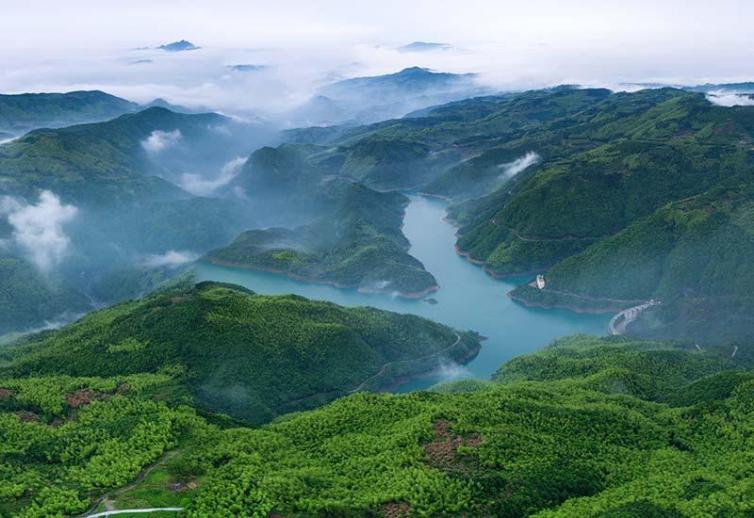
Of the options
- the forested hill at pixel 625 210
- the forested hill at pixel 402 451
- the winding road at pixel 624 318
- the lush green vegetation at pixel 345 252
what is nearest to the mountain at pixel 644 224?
the forested hill at pixel 625 210

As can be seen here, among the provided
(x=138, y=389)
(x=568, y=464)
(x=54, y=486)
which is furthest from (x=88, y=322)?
(x=568, y=464)

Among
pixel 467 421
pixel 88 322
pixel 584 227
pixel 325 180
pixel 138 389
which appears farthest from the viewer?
pixel 325 180

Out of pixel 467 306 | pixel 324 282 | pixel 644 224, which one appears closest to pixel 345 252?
pixel 324 282

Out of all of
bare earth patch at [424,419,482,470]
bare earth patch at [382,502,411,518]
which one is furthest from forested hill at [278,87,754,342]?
bare earth patch at [382,502,411,518]

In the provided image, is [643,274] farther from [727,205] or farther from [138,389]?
[138,389]

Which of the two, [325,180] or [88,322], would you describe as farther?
[325,180]

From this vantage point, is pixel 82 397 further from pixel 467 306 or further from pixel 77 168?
pixel 77 168

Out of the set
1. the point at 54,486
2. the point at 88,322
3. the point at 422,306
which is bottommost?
the point at 422,306
